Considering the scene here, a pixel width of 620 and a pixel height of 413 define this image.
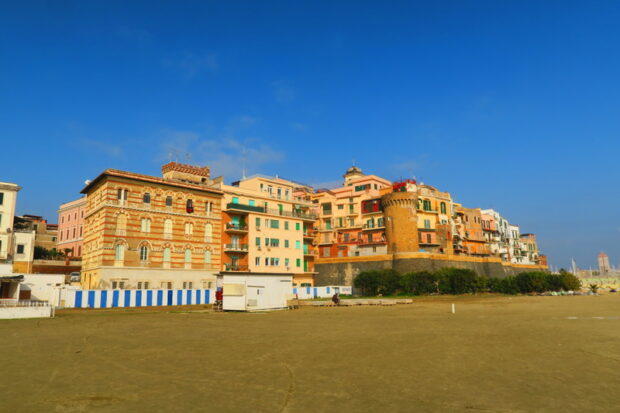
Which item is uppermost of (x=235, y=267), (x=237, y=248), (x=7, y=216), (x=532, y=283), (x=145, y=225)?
(x=7, y=216)

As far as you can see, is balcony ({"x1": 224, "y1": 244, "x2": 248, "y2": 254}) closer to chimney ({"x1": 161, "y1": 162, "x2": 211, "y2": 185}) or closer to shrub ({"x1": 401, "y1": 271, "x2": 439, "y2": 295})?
chimney ({"x1": 161, "y1": 162, "x2": 211, "y2": 185})

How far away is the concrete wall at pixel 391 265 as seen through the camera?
65.6 metres

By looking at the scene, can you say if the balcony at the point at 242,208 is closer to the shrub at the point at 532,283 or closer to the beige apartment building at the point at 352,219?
the beige apartment building at the point at 352,219

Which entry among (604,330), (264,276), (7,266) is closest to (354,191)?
(264,276)

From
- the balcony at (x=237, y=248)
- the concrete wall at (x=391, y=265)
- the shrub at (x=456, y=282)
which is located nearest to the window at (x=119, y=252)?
the balcony at (x=237, y=248)

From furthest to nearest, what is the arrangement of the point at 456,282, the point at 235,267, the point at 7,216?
the point at 456,282
the point at 235,267
the point at 7,216

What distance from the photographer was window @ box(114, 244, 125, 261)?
45.4m

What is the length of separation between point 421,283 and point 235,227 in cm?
2684

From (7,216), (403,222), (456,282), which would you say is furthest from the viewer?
(403,222)

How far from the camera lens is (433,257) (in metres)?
67.1

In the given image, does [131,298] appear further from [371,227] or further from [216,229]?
[371,227]

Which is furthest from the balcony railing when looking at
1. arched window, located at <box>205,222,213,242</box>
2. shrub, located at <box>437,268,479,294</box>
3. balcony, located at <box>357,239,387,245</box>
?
shrub, located at <box>437,268,479,294</box>

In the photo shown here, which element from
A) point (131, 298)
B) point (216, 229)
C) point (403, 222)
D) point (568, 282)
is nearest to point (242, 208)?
point (216, 229)

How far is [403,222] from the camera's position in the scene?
67312 mm
